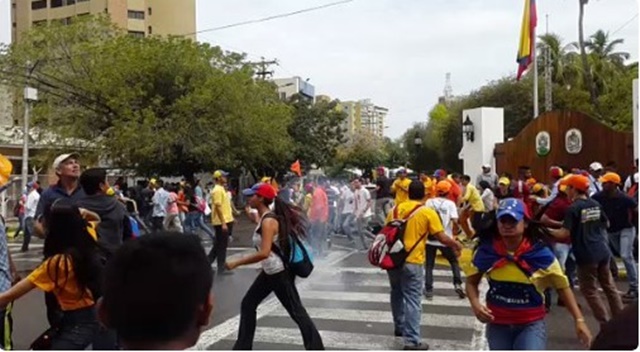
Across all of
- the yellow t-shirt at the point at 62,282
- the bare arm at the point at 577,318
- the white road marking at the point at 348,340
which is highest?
the yellow t-shirt at the point at 62,282

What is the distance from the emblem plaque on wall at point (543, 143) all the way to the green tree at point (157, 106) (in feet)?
41.1

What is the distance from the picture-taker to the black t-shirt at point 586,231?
A: 657cm

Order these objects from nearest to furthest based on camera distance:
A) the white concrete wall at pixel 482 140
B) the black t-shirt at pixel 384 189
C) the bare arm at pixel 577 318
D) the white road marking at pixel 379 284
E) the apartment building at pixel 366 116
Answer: the bare arm at pixel 577 318
the white road marking at pixel 379 284
the black t-shirt at pixel 384 189
the white concrete wall at pixel 482 140
the apartment building at pixel 366 116

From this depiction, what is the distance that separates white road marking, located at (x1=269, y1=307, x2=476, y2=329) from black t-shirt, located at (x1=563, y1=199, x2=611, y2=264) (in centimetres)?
133

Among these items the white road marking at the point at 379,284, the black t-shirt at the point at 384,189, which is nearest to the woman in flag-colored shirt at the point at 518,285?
the white road marking at the point at 379,284

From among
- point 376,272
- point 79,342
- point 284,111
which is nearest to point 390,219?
point 79,342

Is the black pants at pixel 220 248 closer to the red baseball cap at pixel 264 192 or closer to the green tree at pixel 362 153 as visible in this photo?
the red baseball cap at pixel 264 192

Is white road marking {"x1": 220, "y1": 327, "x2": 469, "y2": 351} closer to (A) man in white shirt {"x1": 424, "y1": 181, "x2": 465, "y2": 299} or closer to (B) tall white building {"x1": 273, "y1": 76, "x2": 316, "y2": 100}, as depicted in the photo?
(A) man in white shirt {"x1": 424, "y1": 181, "x2": 465, "y2": 299}

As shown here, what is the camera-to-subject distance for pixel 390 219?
650 centimetres

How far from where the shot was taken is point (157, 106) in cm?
2673

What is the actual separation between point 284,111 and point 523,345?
96.6 ft

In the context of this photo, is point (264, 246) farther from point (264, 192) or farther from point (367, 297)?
point (367, 297)

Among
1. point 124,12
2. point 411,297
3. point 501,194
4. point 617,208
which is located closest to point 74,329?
point 411,297

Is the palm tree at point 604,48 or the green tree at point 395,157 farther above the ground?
the palm tree at point 604,48
